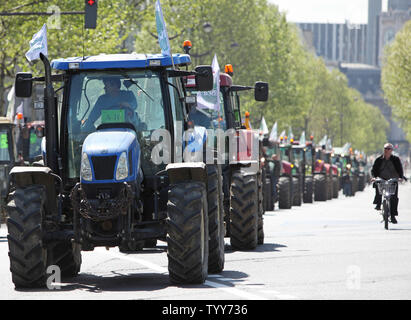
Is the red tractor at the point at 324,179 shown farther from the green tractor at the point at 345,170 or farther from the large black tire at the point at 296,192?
the large black tire at the point at 296,192

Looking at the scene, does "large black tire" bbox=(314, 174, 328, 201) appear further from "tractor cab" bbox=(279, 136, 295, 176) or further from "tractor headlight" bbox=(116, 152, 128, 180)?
"tractor headlight" bbox=(116, 152, 128, 180)

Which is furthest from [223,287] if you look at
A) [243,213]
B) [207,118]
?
[207,118]

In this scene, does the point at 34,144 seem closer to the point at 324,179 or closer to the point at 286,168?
the point at 286,168

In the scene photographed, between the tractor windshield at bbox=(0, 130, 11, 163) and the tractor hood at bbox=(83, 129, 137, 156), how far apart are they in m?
14.2

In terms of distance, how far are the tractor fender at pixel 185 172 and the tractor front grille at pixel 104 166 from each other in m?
0.64

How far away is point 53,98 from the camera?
511 inches

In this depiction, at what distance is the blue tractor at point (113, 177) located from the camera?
11.8 meters

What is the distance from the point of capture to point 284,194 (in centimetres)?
3675

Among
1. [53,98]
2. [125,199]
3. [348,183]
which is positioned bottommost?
[348,183]

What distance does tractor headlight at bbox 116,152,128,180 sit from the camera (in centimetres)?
1184

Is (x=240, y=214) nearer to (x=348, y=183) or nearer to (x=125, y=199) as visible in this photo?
(x=125, y=199)
